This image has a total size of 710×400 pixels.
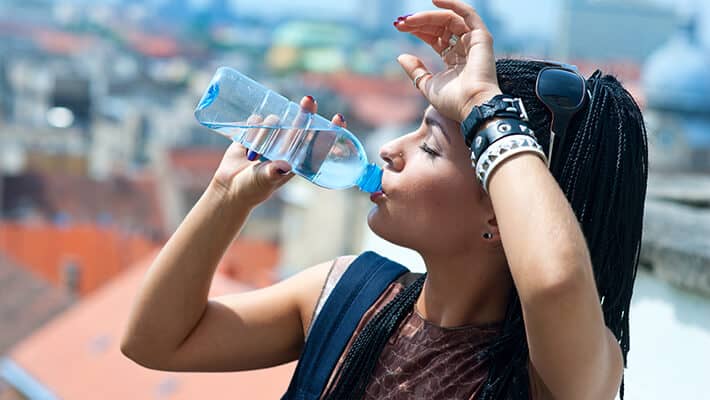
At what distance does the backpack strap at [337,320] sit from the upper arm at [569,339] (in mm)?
353

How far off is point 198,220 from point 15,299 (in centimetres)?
2227

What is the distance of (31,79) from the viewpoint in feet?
201

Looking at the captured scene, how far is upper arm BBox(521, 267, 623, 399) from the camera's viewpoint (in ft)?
4.99

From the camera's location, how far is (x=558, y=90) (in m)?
1.71

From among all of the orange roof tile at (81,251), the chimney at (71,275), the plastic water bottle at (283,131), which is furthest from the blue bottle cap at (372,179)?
the chimney at (71,275)

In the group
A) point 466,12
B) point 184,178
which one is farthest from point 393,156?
point 184,178

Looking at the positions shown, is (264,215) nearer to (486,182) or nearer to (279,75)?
(486,182)

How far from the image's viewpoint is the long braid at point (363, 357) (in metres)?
1.81

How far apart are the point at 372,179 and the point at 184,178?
3247 centimetres

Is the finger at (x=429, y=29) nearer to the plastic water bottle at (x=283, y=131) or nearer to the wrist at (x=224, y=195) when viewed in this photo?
the plastic water bottle at (x=283, y=131)

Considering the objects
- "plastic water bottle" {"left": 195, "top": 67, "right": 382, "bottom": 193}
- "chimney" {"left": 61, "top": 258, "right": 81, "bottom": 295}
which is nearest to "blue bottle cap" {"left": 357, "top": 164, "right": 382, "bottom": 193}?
"plastic water bottle" {"left": 195, "top": 67, "right": 382, "bottom": 193}

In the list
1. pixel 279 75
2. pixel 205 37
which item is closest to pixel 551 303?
pixel 279 75

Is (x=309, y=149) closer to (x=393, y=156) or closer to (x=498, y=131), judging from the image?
(x=393, y=156)

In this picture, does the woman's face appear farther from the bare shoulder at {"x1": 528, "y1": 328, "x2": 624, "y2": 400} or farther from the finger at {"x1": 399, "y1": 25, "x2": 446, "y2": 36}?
the bare shoulder at {"x1": 528, "y1": 328, "x2": 624, "y2": 400}
